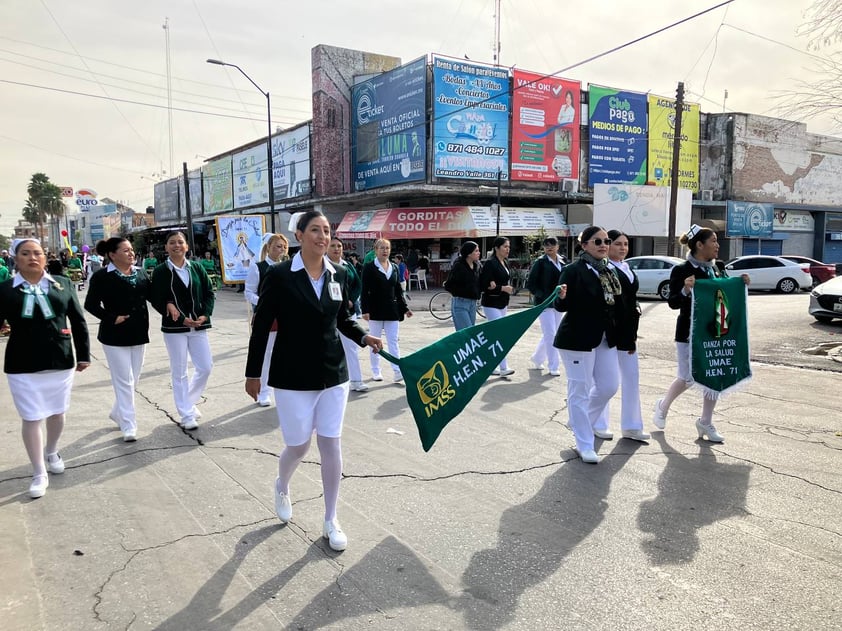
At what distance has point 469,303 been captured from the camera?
869 centimetres

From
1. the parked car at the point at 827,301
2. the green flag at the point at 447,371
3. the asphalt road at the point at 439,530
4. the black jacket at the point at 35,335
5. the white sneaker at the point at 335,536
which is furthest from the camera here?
the parked car at the point at 827,301

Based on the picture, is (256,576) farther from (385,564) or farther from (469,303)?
(469,303)

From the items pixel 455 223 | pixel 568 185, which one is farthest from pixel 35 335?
pixel 568 185

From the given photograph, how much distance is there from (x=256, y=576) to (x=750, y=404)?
604 centimetres

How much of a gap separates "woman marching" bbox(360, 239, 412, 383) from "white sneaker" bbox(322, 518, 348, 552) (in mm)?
4561

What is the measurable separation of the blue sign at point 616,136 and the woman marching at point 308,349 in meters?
28.1

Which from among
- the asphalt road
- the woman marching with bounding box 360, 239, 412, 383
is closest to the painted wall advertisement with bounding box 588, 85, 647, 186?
the woman marching with bounding box 360, 239, 412, 383

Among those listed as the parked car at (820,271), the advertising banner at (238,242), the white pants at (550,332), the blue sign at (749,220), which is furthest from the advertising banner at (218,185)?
the white pants at (550,332)

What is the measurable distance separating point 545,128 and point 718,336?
24.0 meters

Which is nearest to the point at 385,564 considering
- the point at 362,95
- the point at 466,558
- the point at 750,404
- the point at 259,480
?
the point at 466,558

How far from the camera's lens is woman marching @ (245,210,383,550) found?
11.3 feet

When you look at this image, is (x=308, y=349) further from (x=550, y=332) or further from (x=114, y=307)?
(x=550, y=332)

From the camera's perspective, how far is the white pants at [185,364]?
6036 millimetres

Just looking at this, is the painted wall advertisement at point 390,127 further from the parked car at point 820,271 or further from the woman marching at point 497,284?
the woman marching at point 497,284
